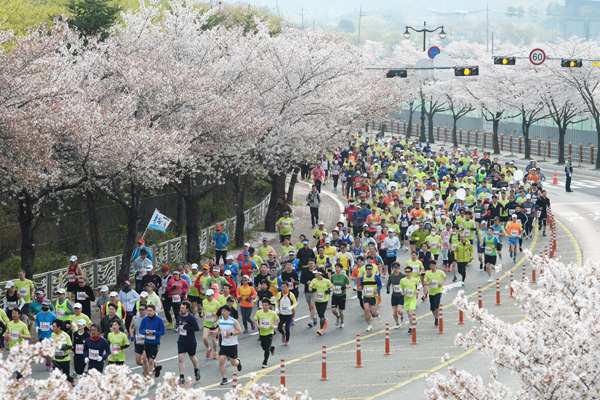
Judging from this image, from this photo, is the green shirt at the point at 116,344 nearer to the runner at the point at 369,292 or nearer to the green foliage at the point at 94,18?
the runner at the point at 369,292

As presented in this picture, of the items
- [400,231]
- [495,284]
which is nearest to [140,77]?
[400,231]

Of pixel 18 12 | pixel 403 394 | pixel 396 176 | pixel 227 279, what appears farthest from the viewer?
pixel 18 12

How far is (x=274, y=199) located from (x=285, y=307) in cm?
1541

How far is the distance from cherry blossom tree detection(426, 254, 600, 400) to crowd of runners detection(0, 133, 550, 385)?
6317 millimetres

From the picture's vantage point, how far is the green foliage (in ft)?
99.2

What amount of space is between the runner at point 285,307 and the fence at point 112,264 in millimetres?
6128

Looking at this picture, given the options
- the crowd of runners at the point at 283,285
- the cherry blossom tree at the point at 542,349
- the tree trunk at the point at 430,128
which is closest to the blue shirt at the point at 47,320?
the crowd of runners at the point at 283,285

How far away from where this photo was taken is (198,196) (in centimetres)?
2566

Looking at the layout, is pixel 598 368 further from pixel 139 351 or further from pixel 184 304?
pixel 139 351

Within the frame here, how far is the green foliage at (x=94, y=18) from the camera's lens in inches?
1191

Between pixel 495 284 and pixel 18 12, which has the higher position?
pixel 18 12

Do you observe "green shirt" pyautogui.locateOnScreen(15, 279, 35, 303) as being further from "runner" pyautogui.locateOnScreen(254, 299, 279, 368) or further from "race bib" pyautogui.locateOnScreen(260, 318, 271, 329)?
"race bib" pyautogui.locateOnScreen(260, 318, 271, 329)

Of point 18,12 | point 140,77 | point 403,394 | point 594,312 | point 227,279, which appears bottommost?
point 403,394

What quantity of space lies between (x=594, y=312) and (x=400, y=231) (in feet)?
59.1
